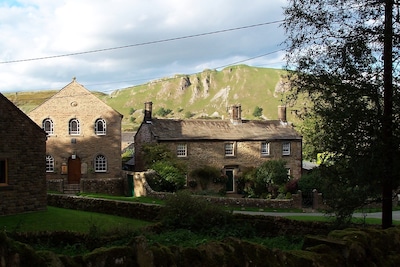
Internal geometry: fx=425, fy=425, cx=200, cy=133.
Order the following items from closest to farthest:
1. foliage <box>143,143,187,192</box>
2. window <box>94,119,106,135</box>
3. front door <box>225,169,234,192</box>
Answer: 1. foliage <box>143,143,187,192</box>
2. window <box>94,119,106,135</box>
3. front door <box>225,169,234,192</box>

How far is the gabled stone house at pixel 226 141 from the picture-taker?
43.9 meters

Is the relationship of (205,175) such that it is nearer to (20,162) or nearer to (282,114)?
(282,114)

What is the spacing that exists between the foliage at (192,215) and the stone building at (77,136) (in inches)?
1047

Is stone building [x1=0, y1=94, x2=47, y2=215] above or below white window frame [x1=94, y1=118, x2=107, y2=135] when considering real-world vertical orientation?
below

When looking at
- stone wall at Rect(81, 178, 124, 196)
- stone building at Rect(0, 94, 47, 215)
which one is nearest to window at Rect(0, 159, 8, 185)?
stone building at Rect(0, 94, 47, 215)

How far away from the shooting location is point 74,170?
43375mm

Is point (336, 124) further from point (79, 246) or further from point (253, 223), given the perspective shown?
point (79, 246)

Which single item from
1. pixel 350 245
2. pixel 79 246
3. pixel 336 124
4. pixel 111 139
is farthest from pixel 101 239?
pixel 111 139

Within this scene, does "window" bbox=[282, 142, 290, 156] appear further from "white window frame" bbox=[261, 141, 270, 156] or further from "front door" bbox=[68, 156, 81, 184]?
"front door" bbox=[68, 156, 81, 184]

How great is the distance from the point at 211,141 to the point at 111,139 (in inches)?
409

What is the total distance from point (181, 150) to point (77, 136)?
10686 millimetres

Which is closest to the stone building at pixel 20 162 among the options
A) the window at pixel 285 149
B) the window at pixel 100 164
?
the window at pixel 100 164

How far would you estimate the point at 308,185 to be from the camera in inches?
1492

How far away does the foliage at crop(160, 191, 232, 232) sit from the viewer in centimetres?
1703
